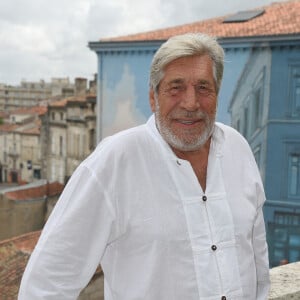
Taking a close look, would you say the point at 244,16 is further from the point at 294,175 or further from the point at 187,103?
the point at 187,103

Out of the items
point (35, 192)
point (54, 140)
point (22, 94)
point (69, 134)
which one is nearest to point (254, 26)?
point (35, 192)

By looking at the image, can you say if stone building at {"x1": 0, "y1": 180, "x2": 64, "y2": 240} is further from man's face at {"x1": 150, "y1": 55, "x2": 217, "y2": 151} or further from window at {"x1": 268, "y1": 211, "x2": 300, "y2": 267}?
man's face at {"x1": 150, "y1": 55, "x2": 217, "y2": 151}

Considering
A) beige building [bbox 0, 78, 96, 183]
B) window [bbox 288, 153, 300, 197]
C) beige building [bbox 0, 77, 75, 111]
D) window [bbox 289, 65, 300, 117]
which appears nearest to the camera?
window [bbox 289, 65, 300, 117]

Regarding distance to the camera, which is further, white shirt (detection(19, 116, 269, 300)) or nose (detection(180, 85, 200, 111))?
nose (detection(180, 85, 200, 111))

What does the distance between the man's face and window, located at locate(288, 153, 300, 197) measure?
13.0 metres

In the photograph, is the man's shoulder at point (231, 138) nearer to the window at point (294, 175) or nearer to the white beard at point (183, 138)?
the white beard at point (183, 138)

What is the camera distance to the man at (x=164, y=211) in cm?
165

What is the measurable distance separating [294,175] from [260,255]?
1279 cm

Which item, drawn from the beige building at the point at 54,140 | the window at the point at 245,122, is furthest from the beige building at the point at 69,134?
the window at the point at 245,122

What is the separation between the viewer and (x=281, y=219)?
14.5 meters

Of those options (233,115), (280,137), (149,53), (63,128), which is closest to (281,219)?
(280,137)

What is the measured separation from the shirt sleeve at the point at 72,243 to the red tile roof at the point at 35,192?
23074 mm

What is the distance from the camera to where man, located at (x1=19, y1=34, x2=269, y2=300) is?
65.1 inches

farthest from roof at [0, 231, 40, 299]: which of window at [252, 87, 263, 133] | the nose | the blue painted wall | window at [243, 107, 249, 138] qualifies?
the nose
